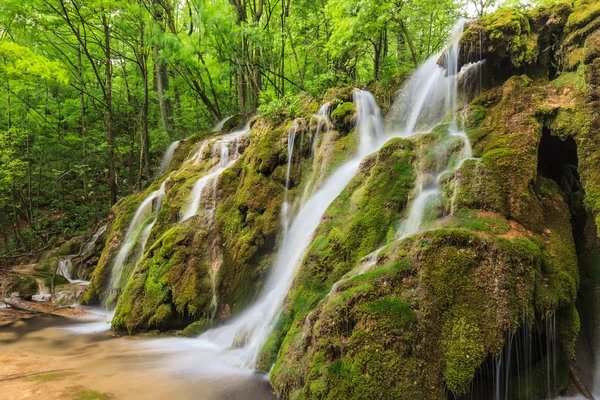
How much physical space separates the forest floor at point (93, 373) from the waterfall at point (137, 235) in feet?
7.01

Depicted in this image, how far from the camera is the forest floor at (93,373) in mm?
4301

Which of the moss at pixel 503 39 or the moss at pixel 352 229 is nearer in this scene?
the moss at pixel 352 229

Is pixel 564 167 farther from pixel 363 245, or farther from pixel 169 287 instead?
pixel 169 287

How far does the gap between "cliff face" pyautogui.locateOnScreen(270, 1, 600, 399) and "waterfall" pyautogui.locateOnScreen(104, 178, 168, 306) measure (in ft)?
19.0

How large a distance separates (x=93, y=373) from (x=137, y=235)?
5.35 metres

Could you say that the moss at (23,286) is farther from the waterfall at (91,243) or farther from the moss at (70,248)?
the moss at (70,248)

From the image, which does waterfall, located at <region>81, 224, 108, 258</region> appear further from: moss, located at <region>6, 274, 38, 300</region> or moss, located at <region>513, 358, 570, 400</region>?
moss, located at <region>513, 358, 570, 400</region>

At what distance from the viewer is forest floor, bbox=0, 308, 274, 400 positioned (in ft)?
14.1

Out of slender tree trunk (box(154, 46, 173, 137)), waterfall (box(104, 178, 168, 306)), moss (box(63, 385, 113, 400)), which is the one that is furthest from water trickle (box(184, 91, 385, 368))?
slender tree trunk (box(154, 46, 173, 137))

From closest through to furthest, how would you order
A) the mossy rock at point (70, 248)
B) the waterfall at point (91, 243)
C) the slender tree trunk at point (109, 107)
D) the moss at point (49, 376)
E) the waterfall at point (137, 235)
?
the moss at point (49, 376) → the waterfall at point (137, 235) → the waterfall at point (91, 243) → the slender tree trunk at point (109, 107) → the mossy rock at point (70, 248)

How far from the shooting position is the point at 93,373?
496 centimetres

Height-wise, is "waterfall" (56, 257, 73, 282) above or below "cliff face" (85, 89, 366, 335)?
below

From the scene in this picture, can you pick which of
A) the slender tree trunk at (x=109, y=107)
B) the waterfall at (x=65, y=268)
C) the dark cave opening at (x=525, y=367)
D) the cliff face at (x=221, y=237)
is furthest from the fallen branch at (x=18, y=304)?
the dark cave opening at (x=525, y=367)

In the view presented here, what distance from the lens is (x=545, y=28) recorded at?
6742 mm
